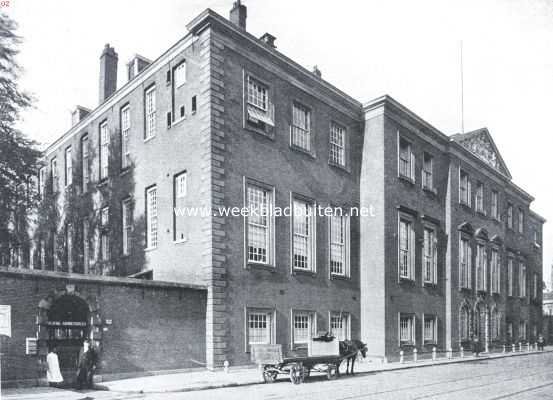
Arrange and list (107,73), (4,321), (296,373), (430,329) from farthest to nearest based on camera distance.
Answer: (430,329)
(107,73)
(296,373)
(4,321)

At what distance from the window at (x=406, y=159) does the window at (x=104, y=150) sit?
1596 cm

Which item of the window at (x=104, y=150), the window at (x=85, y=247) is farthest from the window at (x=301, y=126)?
the window at (x=85, y=247)

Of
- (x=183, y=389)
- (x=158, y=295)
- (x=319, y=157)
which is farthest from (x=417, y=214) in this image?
(x=183, y=389)

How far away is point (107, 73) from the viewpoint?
103 feet

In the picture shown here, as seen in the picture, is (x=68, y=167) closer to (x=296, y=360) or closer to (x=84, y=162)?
(x=84, y=162)

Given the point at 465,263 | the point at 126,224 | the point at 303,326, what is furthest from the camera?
the point at 465,263

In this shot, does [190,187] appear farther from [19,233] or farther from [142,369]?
[19,233]

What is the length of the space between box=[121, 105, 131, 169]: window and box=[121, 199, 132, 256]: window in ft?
5.99

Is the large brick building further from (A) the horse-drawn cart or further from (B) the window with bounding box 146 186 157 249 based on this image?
(A) the horse-drawn cart

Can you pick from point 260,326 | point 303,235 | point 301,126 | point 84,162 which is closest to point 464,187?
point 301,126

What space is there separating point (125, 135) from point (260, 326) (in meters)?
11.8

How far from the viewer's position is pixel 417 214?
32188 mm

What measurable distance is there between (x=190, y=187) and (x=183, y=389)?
8892 millimetres

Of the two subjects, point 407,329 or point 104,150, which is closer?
point 104,150
